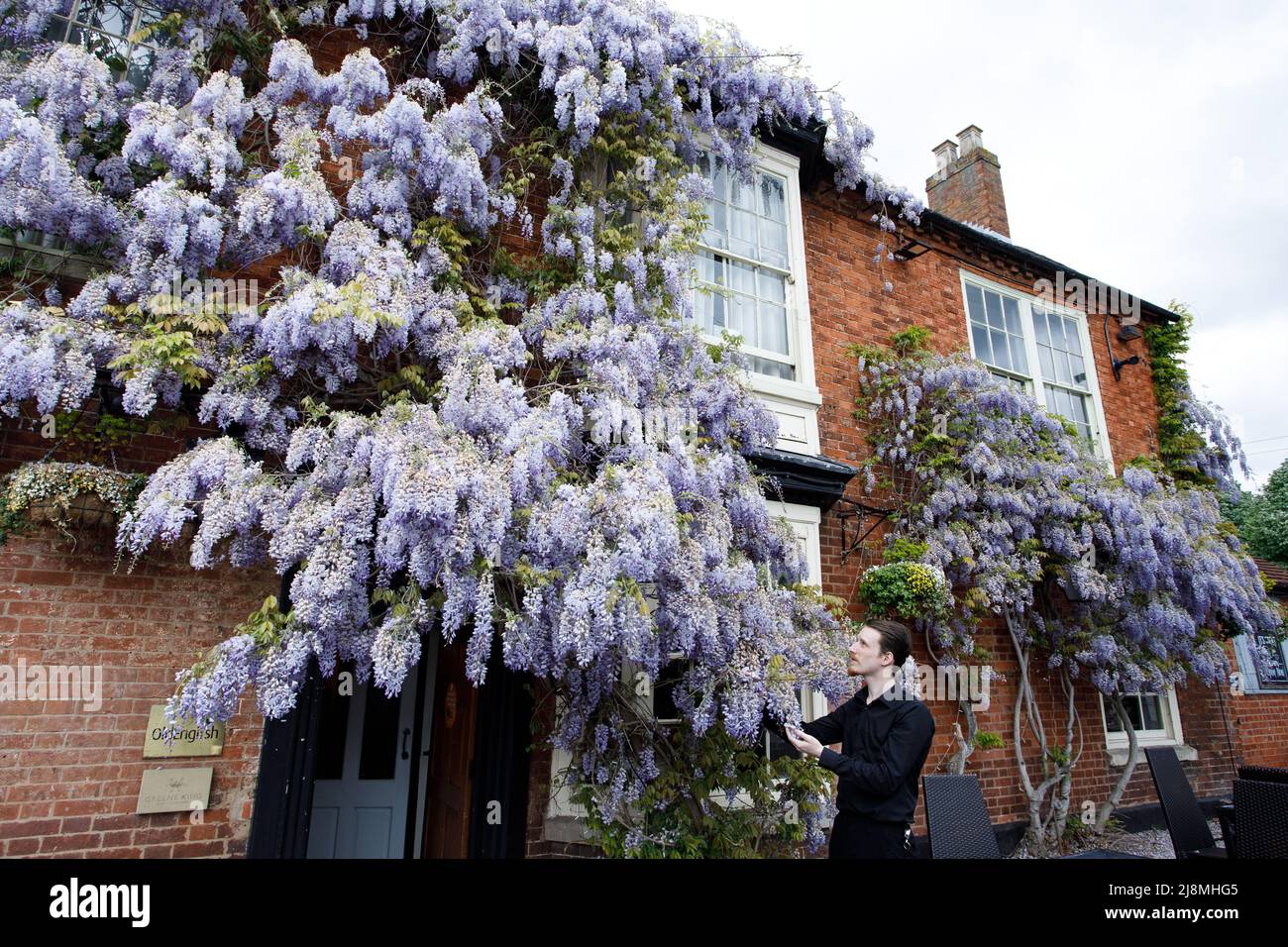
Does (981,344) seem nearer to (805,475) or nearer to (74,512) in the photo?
(805,475)

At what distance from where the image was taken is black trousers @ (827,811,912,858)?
2.71 meters

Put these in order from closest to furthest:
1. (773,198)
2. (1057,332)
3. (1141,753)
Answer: (773,198) → (1141,753) → (1057,332)

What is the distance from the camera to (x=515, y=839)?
4.39 m

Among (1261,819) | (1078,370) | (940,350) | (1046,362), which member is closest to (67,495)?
(1261,819)

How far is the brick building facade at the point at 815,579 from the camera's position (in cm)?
347

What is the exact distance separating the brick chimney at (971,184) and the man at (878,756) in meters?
8.66

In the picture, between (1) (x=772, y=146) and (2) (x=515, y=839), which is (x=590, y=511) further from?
(1) (x=772, y=146)

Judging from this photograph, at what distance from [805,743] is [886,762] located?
34cm

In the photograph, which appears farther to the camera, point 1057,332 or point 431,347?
point 1057,332

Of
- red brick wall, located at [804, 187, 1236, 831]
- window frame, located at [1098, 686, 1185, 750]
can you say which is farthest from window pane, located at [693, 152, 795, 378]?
window frame, located at [1098, 686, 1185, 750]

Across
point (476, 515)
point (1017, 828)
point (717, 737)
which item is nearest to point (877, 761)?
point (717, 737)

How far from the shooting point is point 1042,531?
671cm

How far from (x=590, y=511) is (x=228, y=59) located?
13.2 feet

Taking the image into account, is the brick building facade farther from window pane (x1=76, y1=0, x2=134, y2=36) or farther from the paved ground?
window pane (x1=76, y1=0, x2=134, y2=36)
